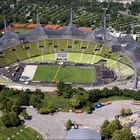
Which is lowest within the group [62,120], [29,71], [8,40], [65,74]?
[65,74]

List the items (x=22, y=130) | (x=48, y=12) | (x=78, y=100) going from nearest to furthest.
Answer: (x=22, y=130)
(x=78, y=100)
(x=48, y=12)

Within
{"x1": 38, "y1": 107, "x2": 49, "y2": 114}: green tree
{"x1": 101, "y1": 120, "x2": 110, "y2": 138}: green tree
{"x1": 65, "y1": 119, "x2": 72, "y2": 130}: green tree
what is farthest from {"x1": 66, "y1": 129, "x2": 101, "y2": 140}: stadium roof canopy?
{"x1": 38, "y1": 107, "x2": 49, "y2": 114}: green tree

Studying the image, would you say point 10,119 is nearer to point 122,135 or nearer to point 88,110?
point 88,110

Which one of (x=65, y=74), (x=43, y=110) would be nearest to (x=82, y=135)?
(x=43, y=110)

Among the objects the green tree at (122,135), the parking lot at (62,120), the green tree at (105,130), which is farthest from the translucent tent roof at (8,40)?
the green tree at (122,135)

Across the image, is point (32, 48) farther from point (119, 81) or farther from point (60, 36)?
point (119, 81)

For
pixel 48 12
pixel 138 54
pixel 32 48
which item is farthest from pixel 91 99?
pixel 48 12
